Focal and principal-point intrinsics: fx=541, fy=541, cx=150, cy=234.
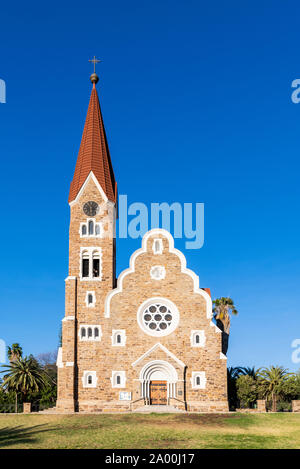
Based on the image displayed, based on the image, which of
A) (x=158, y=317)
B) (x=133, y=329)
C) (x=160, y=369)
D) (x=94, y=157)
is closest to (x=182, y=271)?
(x=158, y=317)

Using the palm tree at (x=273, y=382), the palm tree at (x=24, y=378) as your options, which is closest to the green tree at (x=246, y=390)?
the palm tree at (x=273, y=382)

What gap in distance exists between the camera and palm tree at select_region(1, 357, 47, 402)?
149 feet

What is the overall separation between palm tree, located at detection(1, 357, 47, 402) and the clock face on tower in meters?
13.8

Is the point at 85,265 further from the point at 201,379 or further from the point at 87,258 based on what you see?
the point at 201,379

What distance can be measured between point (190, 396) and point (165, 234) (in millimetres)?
12853

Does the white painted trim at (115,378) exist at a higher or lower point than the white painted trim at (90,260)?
lower

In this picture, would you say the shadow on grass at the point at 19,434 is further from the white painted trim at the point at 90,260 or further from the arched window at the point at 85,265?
the arched window at the point at 85,265

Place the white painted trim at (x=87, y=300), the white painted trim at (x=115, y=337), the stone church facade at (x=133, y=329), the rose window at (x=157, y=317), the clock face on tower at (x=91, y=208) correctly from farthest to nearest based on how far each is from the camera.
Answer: the clock face on tower at (x=91, y=208) < the white painted trim at (x=87, y=300) < the rose window at (x=157, y=317) < the white painted trim at (x=115, y=337) < the stone church facade at (x=133, y=329)

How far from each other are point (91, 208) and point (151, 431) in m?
22.1

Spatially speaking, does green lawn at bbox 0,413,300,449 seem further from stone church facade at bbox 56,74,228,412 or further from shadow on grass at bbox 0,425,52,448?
stone church facade at bbox 56,74,228,412

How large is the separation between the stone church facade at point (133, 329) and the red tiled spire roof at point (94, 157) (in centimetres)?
127

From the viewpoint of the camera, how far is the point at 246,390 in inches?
1718

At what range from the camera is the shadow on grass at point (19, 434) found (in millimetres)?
25861
